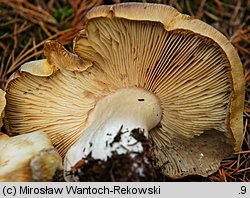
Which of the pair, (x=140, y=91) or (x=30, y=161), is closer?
(x=30, y=161)

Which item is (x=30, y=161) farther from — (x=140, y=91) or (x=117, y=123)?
(x=140, y=91)

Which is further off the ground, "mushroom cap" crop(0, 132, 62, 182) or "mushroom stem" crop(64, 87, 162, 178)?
"mushroom stem" crop(64, 87, 162, 178)

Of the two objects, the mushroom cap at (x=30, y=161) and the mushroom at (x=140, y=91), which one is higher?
the mushroom at (x=140, y=91)

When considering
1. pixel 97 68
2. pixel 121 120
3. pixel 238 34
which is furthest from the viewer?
pixel 238 34

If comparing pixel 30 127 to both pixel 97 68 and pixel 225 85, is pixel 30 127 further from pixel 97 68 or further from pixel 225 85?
pixel 225 85

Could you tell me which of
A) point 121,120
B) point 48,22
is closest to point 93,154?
point 121,120

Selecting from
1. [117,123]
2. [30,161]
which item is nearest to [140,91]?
[117,123]
